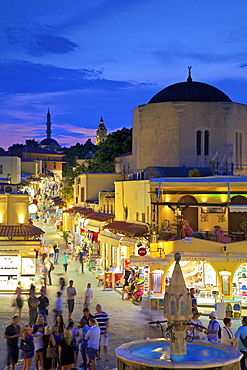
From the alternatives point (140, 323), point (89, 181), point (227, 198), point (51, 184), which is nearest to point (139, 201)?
point (227, 198)

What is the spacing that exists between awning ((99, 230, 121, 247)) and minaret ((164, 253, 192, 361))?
16.7 metres

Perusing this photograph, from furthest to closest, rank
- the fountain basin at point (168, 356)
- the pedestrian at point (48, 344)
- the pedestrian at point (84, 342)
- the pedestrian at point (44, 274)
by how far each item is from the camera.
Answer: the pedestrian at point (44, 274) → the pedestrian at point (84, 342) → the pedestrian at point (48, 344) → the fountain basin at point (168, 356)

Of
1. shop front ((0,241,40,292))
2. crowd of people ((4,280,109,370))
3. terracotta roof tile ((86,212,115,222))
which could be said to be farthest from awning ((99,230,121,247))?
crowd of people ((4,280,109,370))

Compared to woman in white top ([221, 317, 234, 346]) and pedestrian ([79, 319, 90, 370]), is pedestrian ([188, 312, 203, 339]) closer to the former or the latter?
woman in white top ([221, 317, 234, 346])

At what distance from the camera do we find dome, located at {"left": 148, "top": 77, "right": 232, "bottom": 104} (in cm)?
3606

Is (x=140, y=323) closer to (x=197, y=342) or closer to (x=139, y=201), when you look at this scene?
(x=197, y=342)

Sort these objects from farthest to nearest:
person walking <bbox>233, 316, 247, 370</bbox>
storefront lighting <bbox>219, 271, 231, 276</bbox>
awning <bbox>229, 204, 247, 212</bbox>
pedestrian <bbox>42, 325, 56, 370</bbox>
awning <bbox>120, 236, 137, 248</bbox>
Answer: awning <bbox>120, 236, 137, 248</bbox> → awning <bbox>229, 204, 247, 212</bbox> → storefront lighting <bbox>219, 271, 231, 276</bbox> → pedestrian <bbox>42, 325, 56, 370</bbox> → person walking <bbox>233, 316, 247, 370</bbox>

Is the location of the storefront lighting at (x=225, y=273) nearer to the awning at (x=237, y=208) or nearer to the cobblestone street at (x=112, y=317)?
the cobblestone street at (x=112, y=317)

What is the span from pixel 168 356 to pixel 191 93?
25.5 m

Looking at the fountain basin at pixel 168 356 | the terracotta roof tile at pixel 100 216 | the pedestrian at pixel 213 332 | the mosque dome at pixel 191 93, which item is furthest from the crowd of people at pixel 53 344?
A: the mosque dome at pixel 191 93

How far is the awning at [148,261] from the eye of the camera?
2302 cm

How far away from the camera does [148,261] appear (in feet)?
75.8

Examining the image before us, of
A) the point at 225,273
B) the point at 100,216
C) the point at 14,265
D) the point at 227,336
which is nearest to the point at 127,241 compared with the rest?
the point at 14,265

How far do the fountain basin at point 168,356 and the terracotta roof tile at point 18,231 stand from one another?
47.3 ft
